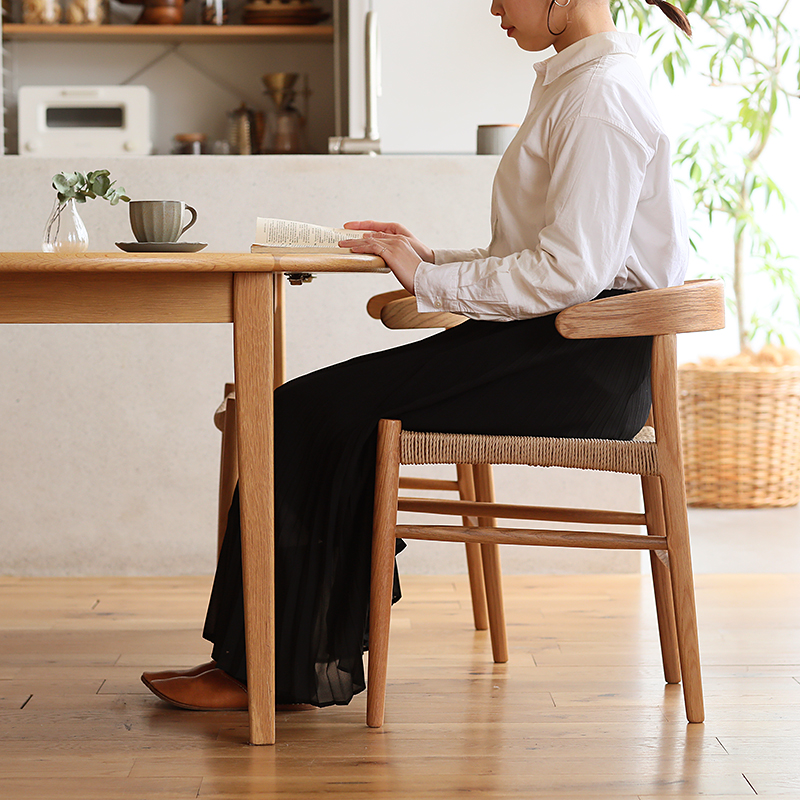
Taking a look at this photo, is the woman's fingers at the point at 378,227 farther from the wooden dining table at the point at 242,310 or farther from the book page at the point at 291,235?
the wooden dining table at the point at 242,310

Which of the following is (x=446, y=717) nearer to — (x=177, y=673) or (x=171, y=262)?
(x=177, y=673)

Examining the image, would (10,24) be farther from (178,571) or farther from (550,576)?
(550,576)

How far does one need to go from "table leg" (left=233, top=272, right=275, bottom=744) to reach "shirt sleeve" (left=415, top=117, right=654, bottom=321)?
0.25 metres

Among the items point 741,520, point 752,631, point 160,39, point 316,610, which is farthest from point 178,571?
point 160,39

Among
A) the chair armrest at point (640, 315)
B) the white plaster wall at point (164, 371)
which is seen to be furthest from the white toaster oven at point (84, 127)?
the chair armrest at point (640, 315)

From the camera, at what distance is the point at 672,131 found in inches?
153

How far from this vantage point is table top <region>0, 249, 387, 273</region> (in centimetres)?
138

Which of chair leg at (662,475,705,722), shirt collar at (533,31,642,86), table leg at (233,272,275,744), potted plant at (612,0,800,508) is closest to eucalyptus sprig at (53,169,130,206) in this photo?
table leg at (233,272,275,744)

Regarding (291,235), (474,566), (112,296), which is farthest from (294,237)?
(474,566)

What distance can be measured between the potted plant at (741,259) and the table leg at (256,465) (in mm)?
2271

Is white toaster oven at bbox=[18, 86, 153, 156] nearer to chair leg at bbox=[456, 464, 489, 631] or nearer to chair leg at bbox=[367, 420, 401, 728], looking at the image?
chair leg at bbox=[456, 464, 489, 631]

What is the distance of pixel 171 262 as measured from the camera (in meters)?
1.41

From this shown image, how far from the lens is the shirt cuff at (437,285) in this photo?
1532 mm

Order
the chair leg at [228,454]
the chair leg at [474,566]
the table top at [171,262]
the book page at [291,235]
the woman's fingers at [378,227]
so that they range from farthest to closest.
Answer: the chair leg at [474,566]
the chair leg at [228,454]
the woman's fingers at [378,227]
the book page at [291,235]
the table top at [171,262]
